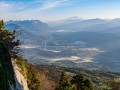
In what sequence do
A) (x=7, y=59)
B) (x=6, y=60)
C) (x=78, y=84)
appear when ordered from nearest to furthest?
(x=6, y=60)
(x=7, y=59)
(x=78, y=84)

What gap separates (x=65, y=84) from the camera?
63.3m

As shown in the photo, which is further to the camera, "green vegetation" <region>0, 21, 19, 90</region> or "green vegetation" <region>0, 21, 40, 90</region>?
"green vegetation" <region>0, 21, 40, 90</region>

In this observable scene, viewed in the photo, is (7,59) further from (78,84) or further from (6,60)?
(78,84)

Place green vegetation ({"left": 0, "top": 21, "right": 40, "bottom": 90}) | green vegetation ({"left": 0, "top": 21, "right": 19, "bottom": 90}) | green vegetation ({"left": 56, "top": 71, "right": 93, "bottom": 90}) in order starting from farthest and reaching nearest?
green vegetation ({"left": 56, "top": 71, "right": 93, "bottom": 90}) < green vegetation ({"left": 0, "top": 21, "right": 40, "bottom": 90}) < green vegetation ({"left": 0, "top": 21, "right": 19, "bottom": 90})

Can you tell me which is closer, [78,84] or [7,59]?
[7,59]

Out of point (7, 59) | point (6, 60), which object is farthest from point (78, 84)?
point (6, 60)

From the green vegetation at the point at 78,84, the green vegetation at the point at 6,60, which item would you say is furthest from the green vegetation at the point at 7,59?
the green vegetation at the point at 78,84

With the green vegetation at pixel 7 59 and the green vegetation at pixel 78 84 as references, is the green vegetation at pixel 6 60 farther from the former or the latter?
the green vegetation at pixel 78 84

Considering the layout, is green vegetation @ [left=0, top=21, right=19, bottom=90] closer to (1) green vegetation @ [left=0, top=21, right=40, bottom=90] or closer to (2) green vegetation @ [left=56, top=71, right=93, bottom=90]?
(1) green vegetation @ [left=0, top=21, right=40, bottom=90]

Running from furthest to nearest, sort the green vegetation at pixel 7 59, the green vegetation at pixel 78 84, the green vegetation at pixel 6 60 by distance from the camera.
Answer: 1. the green vegetation at pixel 78 84
2. the green vegetation at pixel 7 59
3. the green vegetation at pixel 6 60

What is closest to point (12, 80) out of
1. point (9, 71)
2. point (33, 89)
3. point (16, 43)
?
point (9, 71)

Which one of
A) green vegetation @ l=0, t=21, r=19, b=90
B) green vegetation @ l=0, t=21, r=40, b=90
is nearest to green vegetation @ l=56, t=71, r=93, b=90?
green vegetation @ l=0, t=21, r=40, b=90

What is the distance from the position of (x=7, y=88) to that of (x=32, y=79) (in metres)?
34.0

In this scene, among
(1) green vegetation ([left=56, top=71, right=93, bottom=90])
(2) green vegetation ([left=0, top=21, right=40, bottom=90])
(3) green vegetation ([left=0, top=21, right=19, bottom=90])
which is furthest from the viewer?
(1) green vegetation ([left=56, top=71, right=93, bottom=90])
